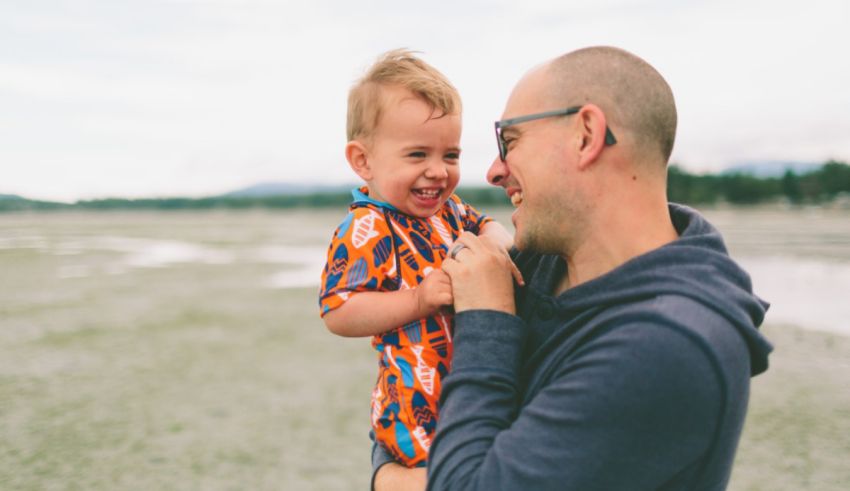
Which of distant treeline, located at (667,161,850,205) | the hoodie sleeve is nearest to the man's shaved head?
the hoodie sleeve

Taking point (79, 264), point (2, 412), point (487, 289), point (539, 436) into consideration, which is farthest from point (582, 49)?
point (79, 264)

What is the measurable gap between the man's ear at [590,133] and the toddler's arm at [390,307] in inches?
24.3

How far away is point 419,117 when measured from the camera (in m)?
2.45

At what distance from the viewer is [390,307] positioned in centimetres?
225

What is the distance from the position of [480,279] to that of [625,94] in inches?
29.6

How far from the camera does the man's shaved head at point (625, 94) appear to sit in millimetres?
2016

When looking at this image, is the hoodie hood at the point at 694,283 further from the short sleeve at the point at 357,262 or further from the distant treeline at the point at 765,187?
the distant treeline at the point at 765,187

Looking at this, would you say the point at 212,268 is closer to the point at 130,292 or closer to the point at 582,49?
the point at 130,292

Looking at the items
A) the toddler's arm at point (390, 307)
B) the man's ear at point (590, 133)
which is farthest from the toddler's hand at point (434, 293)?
the man's ear at point (590, 133)

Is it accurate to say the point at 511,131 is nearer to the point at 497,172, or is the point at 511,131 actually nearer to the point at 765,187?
the point at 497,172

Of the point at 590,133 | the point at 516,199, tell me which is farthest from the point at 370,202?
the point at 590,133

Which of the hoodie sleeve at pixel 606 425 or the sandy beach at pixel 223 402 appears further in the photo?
the sandy beach at pixel 223 402

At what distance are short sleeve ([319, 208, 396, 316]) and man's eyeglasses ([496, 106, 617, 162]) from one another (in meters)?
0.53

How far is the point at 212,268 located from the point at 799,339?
16413 millimetres
